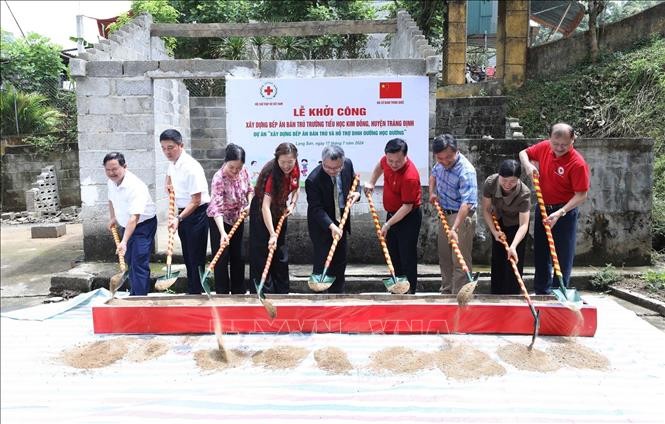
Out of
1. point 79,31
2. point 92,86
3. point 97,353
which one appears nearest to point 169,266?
point 97,353

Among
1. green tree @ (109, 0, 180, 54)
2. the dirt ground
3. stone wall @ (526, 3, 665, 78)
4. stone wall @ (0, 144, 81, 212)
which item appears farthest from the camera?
green tree @ (109, 0, 180, 54)

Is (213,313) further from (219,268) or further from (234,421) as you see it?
(234,421)

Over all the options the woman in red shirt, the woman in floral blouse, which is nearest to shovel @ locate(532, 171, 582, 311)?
the woman in red shirt

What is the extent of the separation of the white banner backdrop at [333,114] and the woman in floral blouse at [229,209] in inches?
45.6

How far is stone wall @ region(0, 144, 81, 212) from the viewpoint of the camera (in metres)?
11.7

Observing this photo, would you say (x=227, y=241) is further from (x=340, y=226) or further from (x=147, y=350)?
(x=147, y=350)

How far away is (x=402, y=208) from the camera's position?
4340 millimetres

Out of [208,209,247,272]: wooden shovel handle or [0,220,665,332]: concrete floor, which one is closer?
[208,209,247,272]: wooden shovel handle

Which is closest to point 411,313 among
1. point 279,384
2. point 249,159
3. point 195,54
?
point 279,384

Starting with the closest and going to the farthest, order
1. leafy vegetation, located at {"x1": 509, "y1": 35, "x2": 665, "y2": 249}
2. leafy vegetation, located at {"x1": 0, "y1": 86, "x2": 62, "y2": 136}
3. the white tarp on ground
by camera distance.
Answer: the white tarp on ground, leafy vegetation, located at {"x1": 509, "y1": 35, "x2": 665, "y2": 249}, leafy vegetation, located at {"x1": 0, "y1": 86, "x2": 62, "y2": 136}

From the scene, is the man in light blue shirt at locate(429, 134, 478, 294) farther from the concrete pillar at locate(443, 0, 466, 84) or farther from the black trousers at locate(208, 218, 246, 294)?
the concrete pillar at locate(443, 0, 466, 84)

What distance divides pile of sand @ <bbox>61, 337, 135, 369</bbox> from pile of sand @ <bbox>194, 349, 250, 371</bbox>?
54cm

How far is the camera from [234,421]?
2.76 meters

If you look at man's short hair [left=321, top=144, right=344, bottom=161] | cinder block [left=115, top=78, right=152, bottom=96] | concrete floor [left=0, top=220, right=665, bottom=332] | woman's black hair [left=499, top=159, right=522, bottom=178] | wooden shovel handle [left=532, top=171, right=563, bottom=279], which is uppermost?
cinder block [left=115, top=78, right=152, bottom=96]
